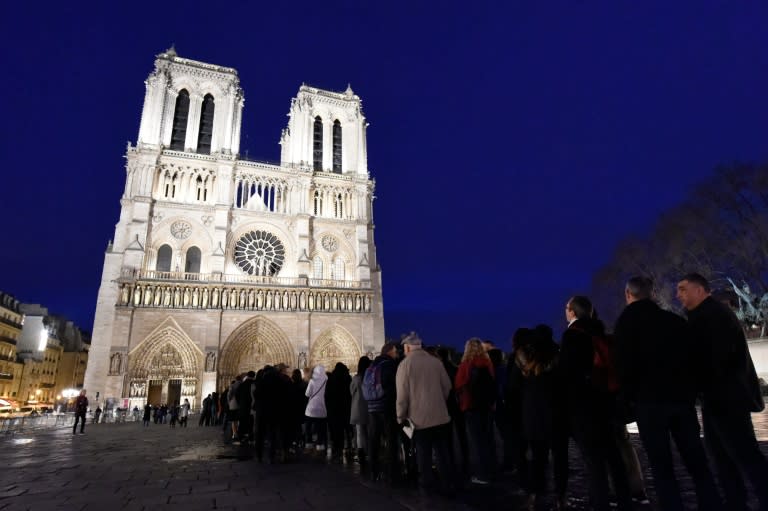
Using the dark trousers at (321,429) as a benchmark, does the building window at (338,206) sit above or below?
above

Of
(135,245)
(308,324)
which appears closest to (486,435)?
(308,324)

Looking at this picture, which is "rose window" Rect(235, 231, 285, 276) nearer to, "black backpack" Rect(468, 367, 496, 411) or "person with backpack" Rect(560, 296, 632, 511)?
"black backpack" Rect(468, 367, 496, 411)

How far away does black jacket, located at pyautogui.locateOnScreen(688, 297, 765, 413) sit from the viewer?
283cm

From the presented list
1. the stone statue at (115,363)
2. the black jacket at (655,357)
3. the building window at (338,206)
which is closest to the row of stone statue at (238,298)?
the stone statue at (115,363)

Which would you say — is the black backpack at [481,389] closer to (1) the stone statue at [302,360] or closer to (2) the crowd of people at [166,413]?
(2) the crowd of people at [166,413]

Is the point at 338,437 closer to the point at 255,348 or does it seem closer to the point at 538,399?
the point at 538,399

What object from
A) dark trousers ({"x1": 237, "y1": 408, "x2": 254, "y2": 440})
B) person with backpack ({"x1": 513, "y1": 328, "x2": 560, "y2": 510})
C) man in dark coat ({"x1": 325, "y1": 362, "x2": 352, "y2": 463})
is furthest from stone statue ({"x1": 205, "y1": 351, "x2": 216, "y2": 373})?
person with backpack ({"x1": 513, "y1": 328, "x2": 560, "y2": 510})

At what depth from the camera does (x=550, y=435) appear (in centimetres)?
332

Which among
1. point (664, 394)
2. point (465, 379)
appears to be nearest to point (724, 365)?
point (664, 394)

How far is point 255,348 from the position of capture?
25.7 m

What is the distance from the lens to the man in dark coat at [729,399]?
9.06 feet

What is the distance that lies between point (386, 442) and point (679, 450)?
112 inches

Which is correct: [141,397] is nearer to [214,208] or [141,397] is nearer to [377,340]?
[214,208]

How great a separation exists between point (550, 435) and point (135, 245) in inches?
1022
